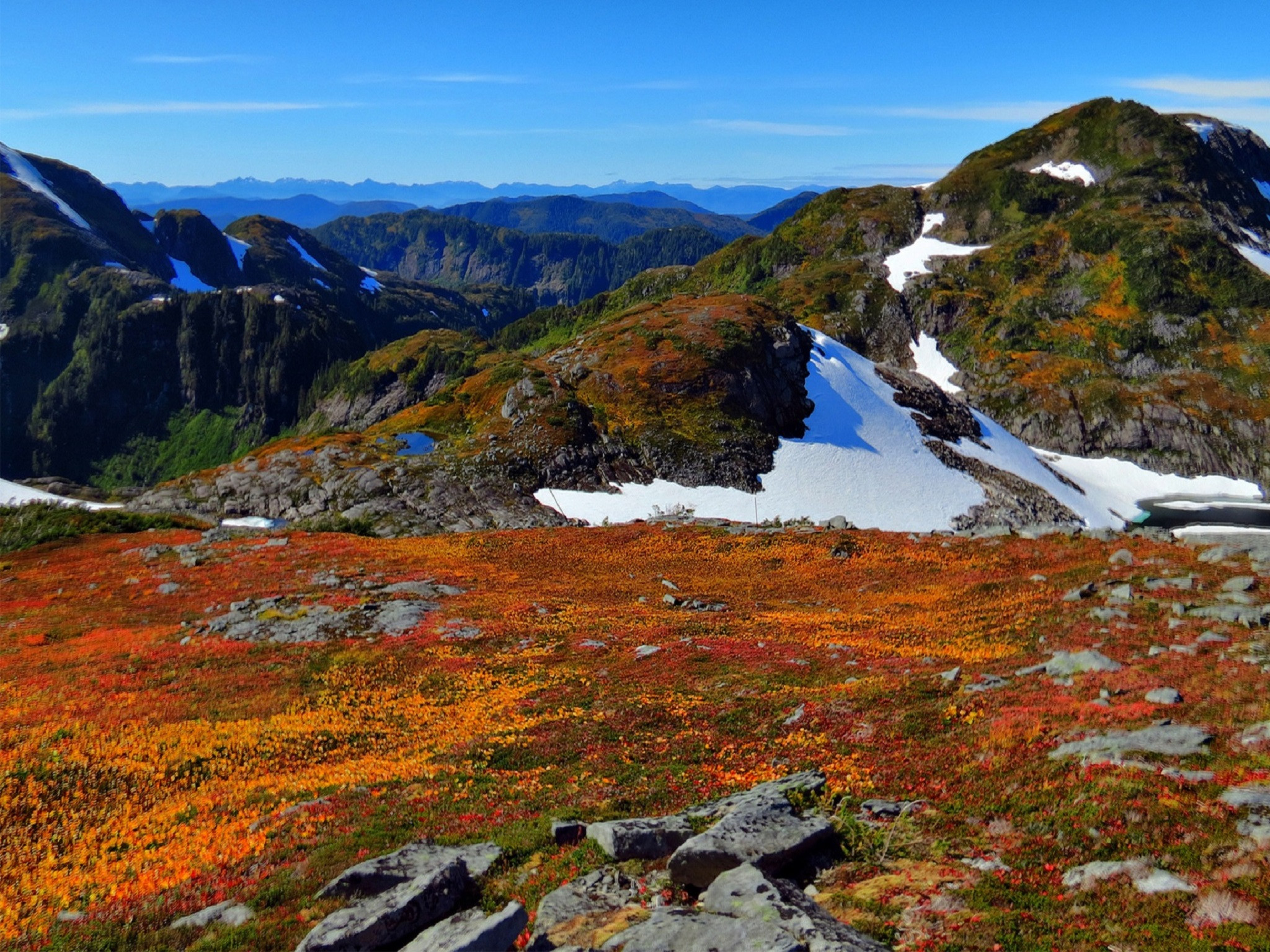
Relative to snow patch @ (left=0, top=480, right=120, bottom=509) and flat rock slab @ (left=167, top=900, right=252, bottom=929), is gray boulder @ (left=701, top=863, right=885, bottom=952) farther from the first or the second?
snow patch @ (left=0, top=480, right=120, bottom=509)

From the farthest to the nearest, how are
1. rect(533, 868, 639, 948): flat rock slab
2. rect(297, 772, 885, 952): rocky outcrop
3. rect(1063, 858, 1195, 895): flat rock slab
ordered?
1. rect(533, 868, 639, 948): flat rock slab
2. rect(1063, 858, 1195, 895): flat rock slab
3. rect(297, 772, 885, 952): rocky outcrop

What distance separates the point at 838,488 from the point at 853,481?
2958 mm

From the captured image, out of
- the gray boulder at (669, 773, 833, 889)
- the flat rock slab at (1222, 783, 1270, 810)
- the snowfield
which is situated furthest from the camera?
the snowfield

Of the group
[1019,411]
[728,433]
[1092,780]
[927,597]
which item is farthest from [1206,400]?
[1092,780]

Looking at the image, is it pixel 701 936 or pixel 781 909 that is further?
pixel 781 909

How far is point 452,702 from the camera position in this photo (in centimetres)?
2794

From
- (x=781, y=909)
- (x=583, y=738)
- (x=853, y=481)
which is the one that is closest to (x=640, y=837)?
(x=781, y=909)

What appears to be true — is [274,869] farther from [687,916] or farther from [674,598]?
[674,598]

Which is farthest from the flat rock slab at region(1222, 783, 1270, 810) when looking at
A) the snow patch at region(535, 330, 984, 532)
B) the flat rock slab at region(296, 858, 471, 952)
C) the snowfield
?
the snow patch at region(535, 330, 984, 532)

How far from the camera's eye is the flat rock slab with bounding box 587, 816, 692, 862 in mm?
14664

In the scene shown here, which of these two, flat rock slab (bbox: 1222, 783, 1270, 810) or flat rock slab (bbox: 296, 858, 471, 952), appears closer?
flat rock slab (bbox: 296, 858, 471, 952)

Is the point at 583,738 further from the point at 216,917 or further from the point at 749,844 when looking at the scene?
the point at 216,917

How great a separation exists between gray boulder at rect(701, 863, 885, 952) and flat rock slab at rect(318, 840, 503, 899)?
5053 mm

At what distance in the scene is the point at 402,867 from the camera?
14312mm
